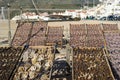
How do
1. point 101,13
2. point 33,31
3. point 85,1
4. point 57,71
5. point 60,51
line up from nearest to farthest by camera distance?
point 57,71, point 60,51, point 33,31, point 101,13, point 85,1

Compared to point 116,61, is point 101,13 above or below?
below

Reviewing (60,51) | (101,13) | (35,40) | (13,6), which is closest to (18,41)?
(35,40)

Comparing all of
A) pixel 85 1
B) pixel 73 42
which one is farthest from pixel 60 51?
pixel 85 1

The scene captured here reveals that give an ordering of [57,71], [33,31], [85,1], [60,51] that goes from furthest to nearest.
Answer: [85,1] < [33,31] < [60,51] < [57,71]

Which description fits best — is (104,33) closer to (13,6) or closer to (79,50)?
(79,50)

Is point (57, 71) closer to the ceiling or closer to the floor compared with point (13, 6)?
closer to the ceiling

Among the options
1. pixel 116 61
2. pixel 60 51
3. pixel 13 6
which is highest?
pixel 116 61

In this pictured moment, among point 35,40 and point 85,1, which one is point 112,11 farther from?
point 35,40

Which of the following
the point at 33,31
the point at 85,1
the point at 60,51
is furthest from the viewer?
the point at 85,1

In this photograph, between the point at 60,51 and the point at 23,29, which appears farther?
the point at 23,29
